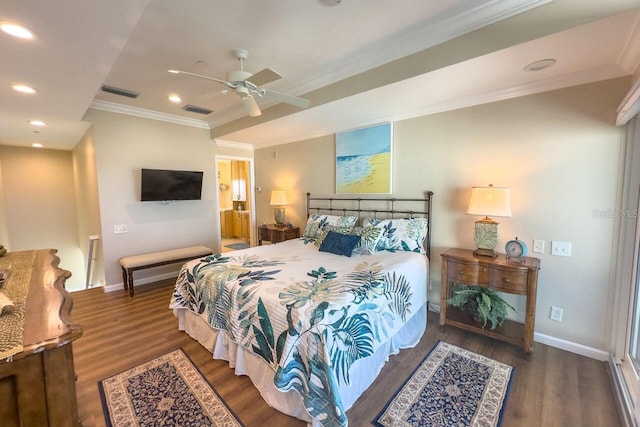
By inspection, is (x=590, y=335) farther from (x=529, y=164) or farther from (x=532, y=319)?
(x=529, y=164)

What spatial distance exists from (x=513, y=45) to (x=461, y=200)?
5.28ft

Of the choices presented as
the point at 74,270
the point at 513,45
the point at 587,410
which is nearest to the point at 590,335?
the point at 587,410

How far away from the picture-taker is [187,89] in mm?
3355

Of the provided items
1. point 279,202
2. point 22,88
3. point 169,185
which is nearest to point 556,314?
point 279,202

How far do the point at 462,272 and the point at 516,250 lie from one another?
20.5 inches

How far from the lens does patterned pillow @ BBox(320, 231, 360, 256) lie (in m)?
3.07

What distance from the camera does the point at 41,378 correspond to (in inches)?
39.0

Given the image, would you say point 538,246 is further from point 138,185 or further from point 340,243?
point 138,185

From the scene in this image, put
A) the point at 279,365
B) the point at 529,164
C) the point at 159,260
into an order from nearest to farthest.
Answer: the point at 279,365 < the point at 529,164 < the point at 159,260

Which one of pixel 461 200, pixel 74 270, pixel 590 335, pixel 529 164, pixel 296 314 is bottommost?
pixel 74 270

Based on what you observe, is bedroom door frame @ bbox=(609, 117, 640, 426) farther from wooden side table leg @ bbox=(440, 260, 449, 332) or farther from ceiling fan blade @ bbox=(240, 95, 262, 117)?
ceiling fan blade @ bbox=(240, 95, 262, 117)

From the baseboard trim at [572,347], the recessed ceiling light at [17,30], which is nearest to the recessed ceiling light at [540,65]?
the baseboard trim at [572,347]

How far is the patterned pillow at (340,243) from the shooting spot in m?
3.07

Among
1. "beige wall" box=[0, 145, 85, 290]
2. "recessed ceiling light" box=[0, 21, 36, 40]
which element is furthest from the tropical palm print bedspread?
"beige wall" box=[0, 145, 85, 290]
